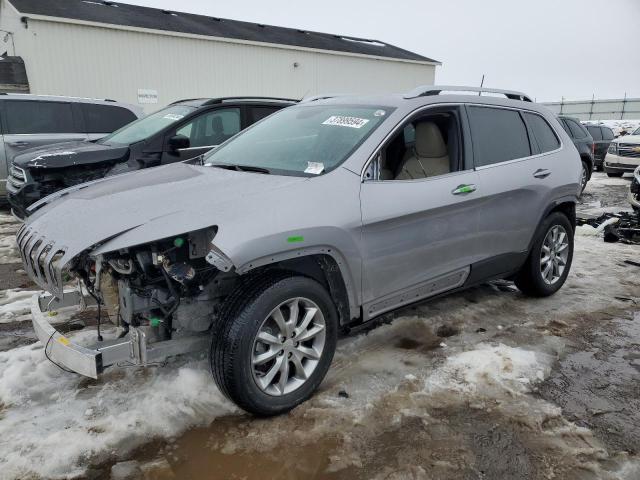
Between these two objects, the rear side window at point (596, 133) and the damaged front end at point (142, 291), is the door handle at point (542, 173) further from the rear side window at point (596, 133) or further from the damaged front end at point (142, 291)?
the rear side window at point (596, 133)

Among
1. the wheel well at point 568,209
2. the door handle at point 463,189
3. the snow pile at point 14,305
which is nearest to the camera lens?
the door handle at point 463,189

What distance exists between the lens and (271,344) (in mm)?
2787

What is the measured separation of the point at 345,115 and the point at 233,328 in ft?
6.00

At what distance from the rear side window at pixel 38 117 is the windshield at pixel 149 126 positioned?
6.21 ft

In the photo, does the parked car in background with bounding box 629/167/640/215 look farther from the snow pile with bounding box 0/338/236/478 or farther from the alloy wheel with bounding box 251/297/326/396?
the snow pile with bounding box 0/338/236/478

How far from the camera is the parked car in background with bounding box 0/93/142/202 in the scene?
316 inches

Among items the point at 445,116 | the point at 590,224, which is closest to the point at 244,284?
the point at 445,116

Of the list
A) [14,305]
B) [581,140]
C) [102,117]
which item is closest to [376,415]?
[14,305]

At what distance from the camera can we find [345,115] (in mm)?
3658

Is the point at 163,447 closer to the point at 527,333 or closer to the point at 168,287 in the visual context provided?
the point at 168,287

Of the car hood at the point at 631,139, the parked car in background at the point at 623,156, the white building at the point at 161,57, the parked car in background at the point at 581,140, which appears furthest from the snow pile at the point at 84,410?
the car hood at the point at 631,139

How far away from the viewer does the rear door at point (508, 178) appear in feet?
13.0

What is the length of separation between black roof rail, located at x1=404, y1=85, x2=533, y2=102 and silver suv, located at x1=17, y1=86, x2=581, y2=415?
0.12ft

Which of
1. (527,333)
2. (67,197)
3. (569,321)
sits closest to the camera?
(67,197)
